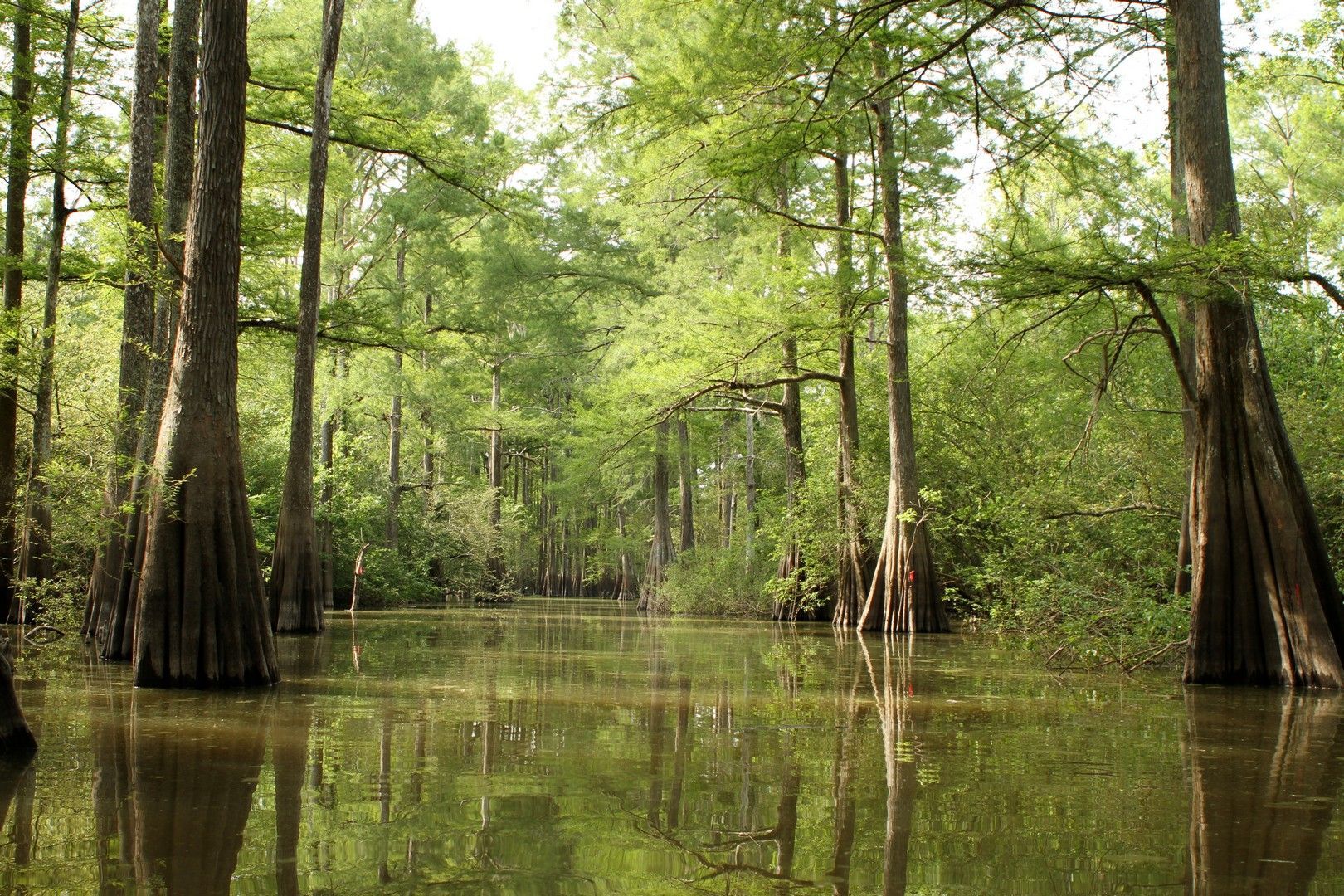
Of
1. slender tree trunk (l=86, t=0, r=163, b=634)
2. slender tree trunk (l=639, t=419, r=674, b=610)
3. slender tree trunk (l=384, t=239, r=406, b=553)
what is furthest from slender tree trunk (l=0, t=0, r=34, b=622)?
slender tree trunk (l=639, t=419, r=674, b=610)

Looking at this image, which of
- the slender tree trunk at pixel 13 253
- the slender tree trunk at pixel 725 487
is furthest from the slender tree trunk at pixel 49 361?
the slender tree trunk at pixel 725 487

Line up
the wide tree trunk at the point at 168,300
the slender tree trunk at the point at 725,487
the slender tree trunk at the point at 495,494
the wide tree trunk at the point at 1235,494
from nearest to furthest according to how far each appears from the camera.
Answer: the wide tree trunk at the point at 1235,494 → the wide tree trunk at the point at 168,300 → the slender tree trunk at the point at 495,494 → the slender tree trunk at the point at 725,487

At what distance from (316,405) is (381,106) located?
11007 mm

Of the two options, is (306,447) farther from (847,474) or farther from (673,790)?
(673,790)

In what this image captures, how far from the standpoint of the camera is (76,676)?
834 cm

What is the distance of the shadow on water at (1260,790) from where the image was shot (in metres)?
3.09

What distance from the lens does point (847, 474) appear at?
19.1 meters

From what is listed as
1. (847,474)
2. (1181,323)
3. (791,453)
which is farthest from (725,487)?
(1181,323)

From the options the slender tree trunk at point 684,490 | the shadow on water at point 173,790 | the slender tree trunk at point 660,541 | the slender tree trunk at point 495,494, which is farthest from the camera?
the slender tree trunk at point 495,494

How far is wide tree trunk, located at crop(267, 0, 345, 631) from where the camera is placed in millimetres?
14633

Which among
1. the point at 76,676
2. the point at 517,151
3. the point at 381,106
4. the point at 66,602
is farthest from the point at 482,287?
the point at 76,676

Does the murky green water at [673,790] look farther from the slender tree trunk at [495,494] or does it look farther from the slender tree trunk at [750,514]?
the slender tree trunk at [495,494]

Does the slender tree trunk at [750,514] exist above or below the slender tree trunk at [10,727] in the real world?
above

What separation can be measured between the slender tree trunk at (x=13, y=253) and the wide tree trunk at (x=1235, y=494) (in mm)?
13349
